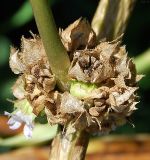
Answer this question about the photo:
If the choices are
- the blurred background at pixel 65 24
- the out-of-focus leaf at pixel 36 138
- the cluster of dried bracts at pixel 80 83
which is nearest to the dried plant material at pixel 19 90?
the cluster of dried bracts at pixel 80 83

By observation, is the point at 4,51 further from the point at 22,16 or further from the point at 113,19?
the point at 113,19

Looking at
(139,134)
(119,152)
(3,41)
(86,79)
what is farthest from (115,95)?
(3,41)

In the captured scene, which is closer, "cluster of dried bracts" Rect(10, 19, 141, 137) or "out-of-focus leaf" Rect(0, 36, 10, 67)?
"cluster of dried bracts" Rect(10, 19, 141, 137)

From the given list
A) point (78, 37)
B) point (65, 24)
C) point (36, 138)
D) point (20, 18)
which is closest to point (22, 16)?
point (20, 18)

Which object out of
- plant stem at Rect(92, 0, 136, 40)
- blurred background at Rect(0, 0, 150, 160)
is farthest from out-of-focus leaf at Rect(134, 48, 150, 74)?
plant stem at Rect(92, 0, 136, 40)

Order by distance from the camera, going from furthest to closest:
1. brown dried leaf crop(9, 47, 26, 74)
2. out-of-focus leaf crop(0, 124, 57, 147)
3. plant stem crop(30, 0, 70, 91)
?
out-of-focus leaf crop(0, 124, 57, 147) → brown dried leaf crop(9, 47, 26, 74) → plant stem crop(30, 0, 70, 91)

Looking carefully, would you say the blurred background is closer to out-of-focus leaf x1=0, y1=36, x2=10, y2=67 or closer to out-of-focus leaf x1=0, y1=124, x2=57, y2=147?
out-of-focus leaf x1=0, y1=36, x2=10, y2=67

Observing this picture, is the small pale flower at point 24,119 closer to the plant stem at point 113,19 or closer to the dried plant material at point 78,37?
the dried plant material at point 78,37
